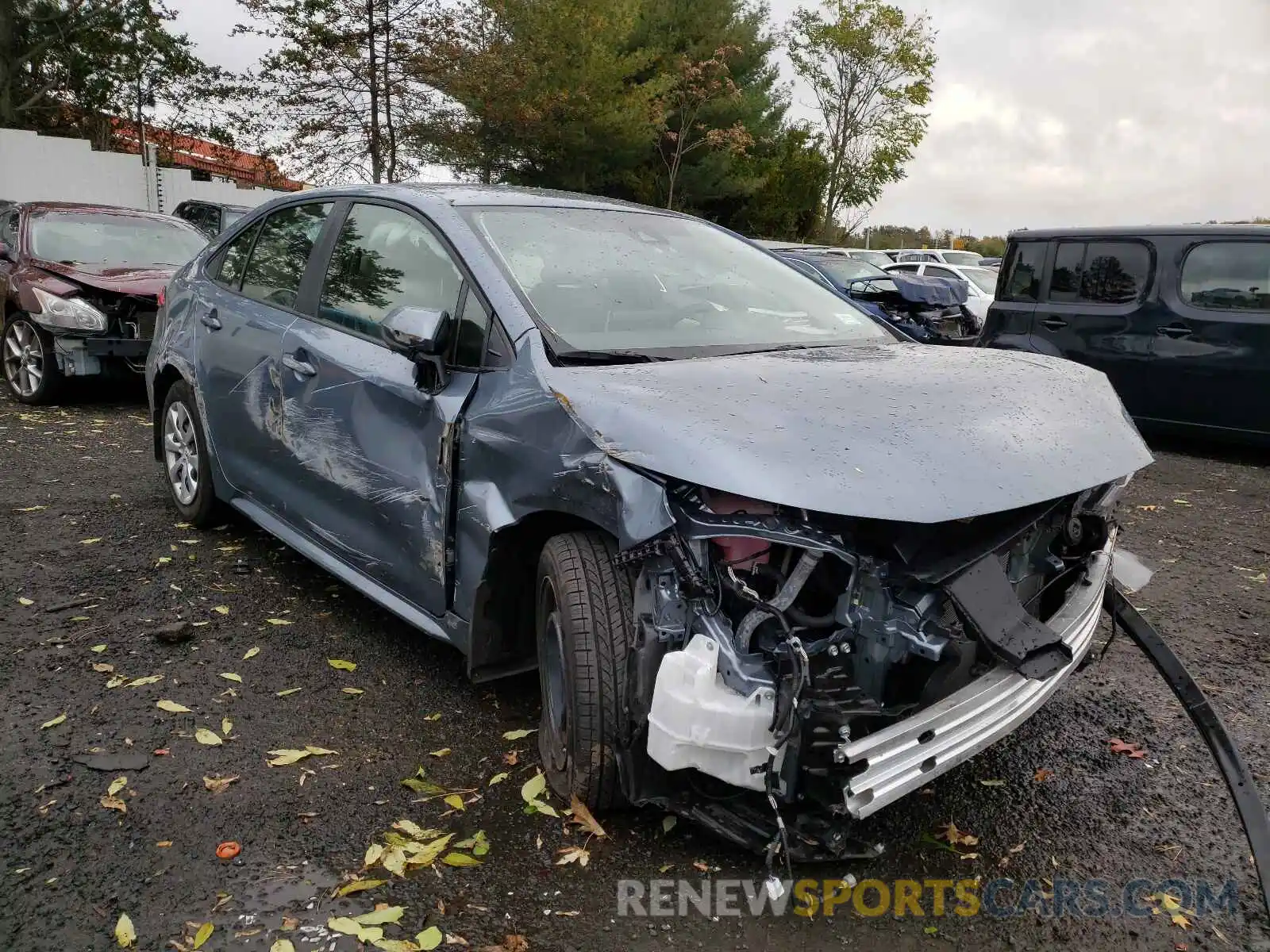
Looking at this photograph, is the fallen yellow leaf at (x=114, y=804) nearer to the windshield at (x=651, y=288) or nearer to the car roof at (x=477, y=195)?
the windshield at (x=651, y=288)

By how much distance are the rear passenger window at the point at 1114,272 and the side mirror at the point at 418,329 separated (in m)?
6.37

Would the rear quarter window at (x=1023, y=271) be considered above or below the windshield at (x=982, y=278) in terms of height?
above

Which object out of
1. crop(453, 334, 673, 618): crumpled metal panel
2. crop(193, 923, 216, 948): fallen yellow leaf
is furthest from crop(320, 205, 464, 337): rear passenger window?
crop(193, 923, 216, 948): fallen yellow leaf

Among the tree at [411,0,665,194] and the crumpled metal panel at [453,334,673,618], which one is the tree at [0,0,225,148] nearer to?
the tree at [411,0,665,194]

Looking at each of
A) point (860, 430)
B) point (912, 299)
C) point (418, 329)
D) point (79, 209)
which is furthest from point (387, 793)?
point (912, 299)

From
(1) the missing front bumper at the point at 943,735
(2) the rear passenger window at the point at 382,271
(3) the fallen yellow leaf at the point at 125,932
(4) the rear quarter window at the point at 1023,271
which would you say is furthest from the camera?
(4) the rear quarter window at the point at 1023,271

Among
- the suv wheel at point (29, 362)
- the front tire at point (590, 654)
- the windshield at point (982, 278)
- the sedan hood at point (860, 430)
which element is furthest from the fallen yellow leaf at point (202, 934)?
the windshield at point (982, 278)

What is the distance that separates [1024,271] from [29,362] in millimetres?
8152

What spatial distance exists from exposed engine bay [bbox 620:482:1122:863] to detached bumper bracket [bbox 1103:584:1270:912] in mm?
512

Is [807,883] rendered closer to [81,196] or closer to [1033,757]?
[1033,757]

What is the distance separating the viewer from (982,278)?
59.2 feet

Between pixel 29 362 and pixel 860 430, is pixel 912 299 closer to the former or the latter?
pixel 29 362

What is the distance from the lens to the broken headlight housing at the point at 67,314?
7.66 m

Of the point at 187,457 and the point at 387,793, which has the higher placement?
the point at 187,457
